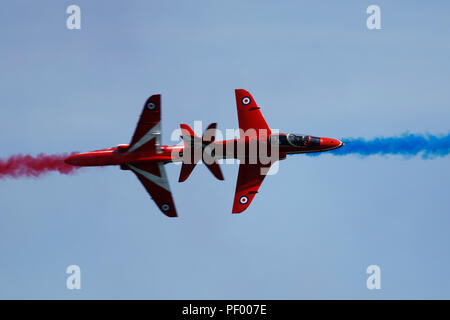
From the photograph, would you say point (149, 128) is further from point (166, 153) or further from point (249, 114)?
point (249, 114)

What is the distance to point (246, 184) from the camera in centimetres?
7231

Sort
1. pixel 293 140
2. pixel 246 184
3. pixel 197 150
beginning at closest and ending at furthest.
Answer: pixel 197 150, pixel 293 140, pixel 246 184

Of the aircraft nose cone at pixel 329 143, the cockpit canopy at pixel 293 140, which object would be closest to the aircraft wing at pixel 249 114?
the cockpit canopy at pixel 293 140

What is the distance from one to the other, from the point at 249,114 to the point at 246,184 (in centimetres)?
467

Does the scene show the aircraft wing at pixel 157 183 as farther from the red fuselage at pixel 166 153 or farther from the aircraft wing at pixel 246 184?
the aircraft wing at pixel 246 184

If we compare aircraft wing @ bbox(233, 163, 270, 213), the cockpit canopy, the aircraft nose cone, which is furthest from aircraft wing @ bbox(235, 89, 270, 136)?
the aircraft nose cone

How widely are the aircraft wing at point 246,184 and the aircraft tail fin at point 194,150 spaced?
13.3 ft

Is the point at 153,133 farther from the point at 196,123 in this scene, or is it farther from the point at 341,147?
the point at 341,147

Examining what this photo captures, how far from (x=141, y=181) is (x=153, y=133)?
3391 mm

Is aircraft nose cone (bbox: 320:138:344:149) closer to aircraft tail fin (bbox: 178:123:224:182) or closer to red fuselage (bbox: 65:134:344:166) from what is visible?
red fuselage (bbox: 65:134:344:166)

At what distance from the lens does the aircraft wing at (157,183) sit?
6894 cm

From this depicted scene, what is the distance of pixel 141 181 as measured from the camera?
227ft

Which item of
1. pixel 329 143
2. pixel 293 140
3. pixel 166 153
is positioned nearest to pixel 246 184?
pixel 293 140

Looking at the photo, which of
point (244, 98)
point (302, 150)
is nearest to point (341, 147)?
point (302, 150)
